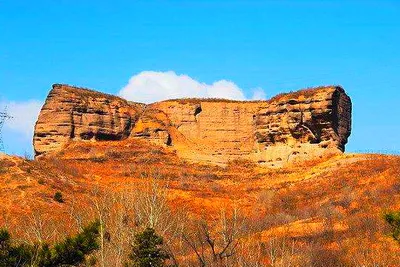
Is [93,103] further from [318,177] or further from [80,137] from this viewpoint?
[318,177]

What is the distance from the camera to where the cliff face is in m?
78.7

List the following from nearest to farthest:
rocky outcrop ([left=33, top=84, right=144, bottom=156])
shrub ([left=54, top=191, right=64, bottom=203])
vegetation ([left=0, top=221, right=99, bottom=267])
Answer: vegetation ([left=0, top=221, right=99, bottom=267]) < shrub ([left=54, top=191, right=64, bottom=203]) < rocky outcrop ([left=33, top=84, right=144, bottom=156])

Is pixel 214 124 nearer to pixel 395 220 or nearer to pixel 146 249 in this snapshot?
pixel 146 249

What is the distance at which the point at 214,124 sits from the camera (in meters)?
86.1

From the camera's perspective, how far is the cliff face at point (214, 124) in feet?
258

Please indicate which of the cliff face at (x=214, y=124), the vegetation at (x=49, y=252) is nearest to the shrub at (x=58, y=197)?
the cliff face at (x=214, y=124)

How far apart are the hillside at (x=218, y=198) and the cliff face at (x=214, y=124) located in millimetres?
1940

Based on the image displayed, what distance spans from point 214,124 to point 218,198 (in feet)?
70.8

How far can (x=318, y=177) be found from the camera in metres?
69.8

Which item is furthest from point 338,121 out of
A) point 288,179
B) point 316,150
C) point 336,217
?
point 336,217

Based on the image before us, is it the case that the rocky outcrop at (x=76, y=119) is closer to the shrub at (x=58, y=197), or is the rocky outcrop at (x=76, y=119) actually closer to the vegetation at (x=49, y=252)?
the shrub at (x=58, y=197)

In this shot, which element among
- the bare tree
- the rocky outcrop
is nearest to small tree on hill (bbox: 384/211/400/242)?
the bare tree

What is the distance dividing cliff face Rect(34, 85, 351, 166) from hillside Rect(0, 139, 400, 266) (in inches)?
76.4

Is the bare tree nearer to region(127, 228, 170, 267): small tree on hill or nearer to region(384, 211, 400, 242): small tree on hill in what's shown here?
region(127, 228, 170, 267): small tree on hill
